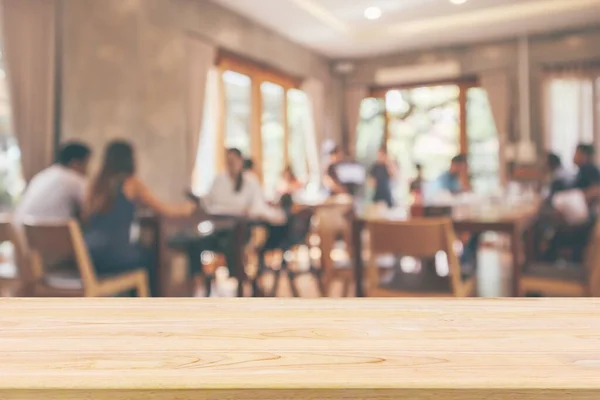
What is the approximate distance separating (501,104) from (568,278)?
512cm

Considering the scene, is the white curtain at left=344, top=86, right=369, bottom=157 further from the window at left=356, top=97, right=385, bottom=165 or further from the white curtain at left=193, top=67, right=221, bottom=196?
the white curtain at left=193, top=67, right=221, bottom=196

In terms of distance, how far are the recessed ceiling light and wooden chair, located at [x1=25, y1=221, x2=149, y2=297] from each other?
4550 millimetres

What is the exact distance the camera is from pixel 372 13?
6.46 meters

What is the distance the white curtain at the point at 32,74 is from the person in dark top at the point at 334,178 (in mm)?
3298

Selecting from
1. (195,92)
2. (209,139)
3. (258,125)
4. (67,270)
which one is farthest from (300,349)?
(258,125)

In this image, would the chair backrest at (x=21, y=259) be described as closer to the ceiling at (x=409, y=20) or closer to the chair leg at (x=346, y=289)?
the chair leg at (x=346, y=289)

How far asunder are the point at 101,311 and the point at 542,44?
24.6ft

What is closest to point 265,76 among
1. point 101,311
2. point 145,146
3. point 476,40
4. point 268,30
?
point 268,30

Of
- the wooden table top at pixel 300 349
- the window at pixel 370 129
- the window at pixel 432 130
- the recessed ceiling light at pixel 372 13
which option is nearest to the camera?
the wooden table top at pixel 300 349

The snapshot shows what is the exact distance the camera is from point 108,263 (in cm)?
281

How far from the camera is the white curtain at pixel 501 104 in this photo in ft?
23.7

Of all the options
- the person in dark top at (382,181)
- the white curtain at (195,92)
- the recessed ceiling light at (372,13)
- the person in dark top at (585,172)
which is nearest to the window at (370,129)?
the person in dark top at (382,181)

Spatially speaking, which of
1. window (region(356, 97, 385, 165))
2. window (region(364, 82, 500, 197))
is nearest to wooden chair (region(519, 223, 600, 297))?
window (region(364, 82, 500, 197))

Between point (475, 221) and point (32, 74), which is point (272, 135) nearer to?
point (32, 74)
